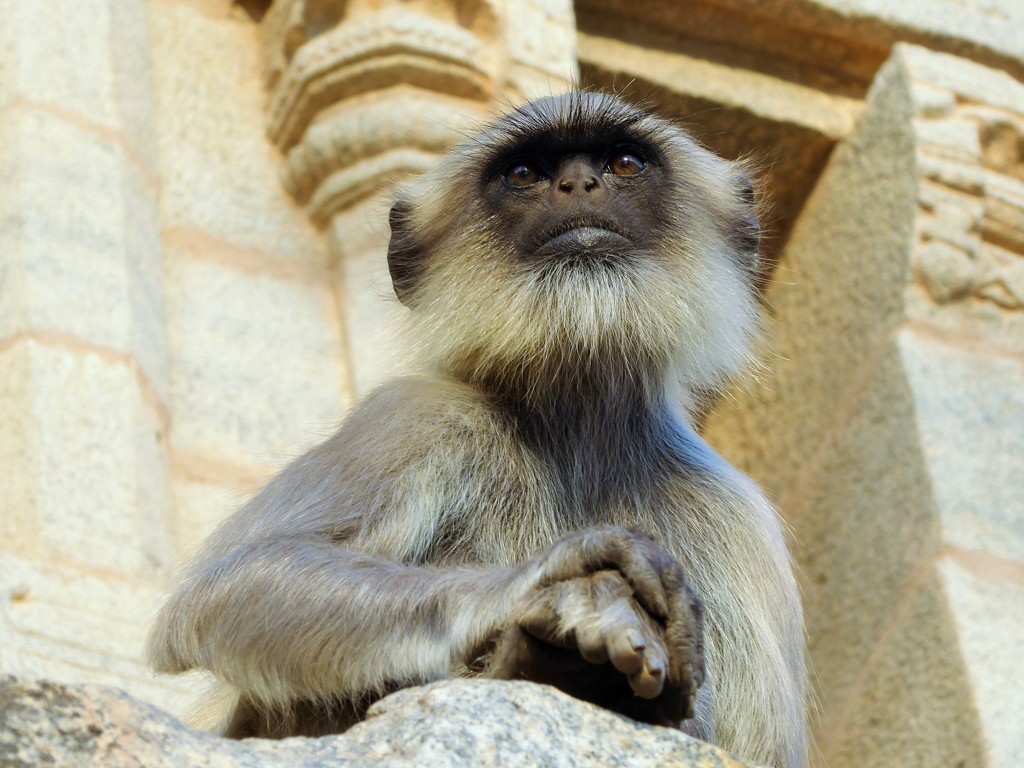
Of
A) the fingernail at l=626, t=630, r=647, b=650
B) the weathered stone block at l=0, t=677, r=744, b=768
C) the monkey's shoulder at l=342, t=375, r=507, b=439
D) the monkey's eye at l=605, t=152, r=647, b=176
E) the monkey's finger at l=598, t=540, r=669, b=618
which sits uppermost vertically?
the monkey's eye at l=605, t=152, r=647, b=176

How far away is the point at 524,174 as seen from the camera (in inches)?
143

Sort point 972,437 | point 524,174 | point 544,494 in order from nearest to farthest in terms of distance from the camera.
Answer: point 544,494 → point 524,174 → point 972,437

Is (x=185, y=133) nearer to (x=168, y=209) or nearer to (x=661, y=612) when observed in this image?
(x=168, y=209)

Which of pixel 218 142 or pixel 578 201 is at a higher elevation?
pixel 218 142

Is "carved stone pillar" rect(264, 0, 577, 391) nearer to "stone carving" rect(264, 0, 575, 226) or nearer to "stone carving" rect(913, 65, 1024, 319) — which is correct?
"stone carving" rect(264, 0, 575, 226)

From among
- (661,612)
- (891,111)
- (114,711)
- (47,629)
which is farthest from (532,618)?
(891,111)

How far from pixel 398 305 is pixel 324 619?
54.5 inches

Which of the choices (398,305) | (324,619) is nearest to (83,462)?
(398,305)

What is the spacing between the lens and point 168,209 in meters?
4.89

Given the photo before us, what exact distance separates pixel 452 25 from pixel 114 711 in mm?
3435

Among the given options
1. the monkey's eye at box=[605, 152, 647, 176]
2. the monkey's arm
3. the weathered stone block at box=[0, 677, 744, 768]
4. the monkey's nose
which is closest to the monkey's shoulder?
the monkey's arm

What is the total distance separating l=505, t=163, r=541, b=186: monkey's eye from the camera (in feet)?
11.9

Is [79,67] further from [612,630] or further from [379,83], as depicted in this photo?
[612,630]

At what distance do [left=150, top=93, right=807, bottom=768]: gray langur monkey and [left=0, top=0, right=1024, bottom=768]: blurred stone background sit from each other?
0.46 metres
